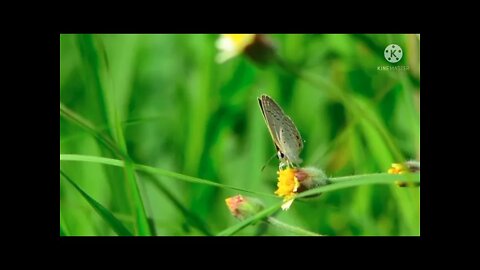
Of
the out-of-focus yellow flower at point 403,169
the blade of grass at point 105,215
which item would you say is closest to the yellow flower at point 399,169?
the out-of-focus yellow flower at point 403,169

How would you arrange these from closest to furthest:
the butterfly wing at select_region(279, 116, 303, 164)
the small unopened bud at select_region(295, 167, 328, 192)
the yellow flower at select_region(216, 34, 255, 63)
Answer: the small unopened bud at select_region(295, 167, 328, 192)
the butterfly wing at select_region(279, 116, 303, 164)
the yellow flower at select_region(216, 34, 255, 63)

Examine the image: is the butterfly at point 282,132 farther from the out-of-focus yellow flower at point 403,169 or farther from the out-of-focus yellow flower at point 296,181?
the out-of-focus yellow flower at point 403,169

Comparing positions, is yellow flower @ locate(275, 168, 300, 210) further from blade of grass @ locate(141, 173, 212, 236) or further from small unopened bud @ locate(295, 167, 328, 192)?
blade of grass @ locate(141, 173, 212, 236)

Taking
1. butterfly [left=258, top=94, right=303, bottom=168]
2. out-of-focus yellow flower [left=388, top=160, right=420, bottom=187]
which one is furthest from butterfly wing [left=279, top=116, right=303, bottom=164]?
out-of-focus yellow flower [left=388, top=160, right=420, bottom=187]

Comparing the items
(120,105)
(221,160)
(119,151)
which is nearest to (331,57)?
(221,160)

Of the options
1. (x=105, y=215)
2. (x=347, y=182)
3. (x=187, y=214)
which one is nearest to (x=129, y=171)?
(x=105, y=215)

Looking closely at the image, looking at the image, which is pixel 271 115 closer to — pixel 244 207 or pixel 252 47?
pixel 244 207
